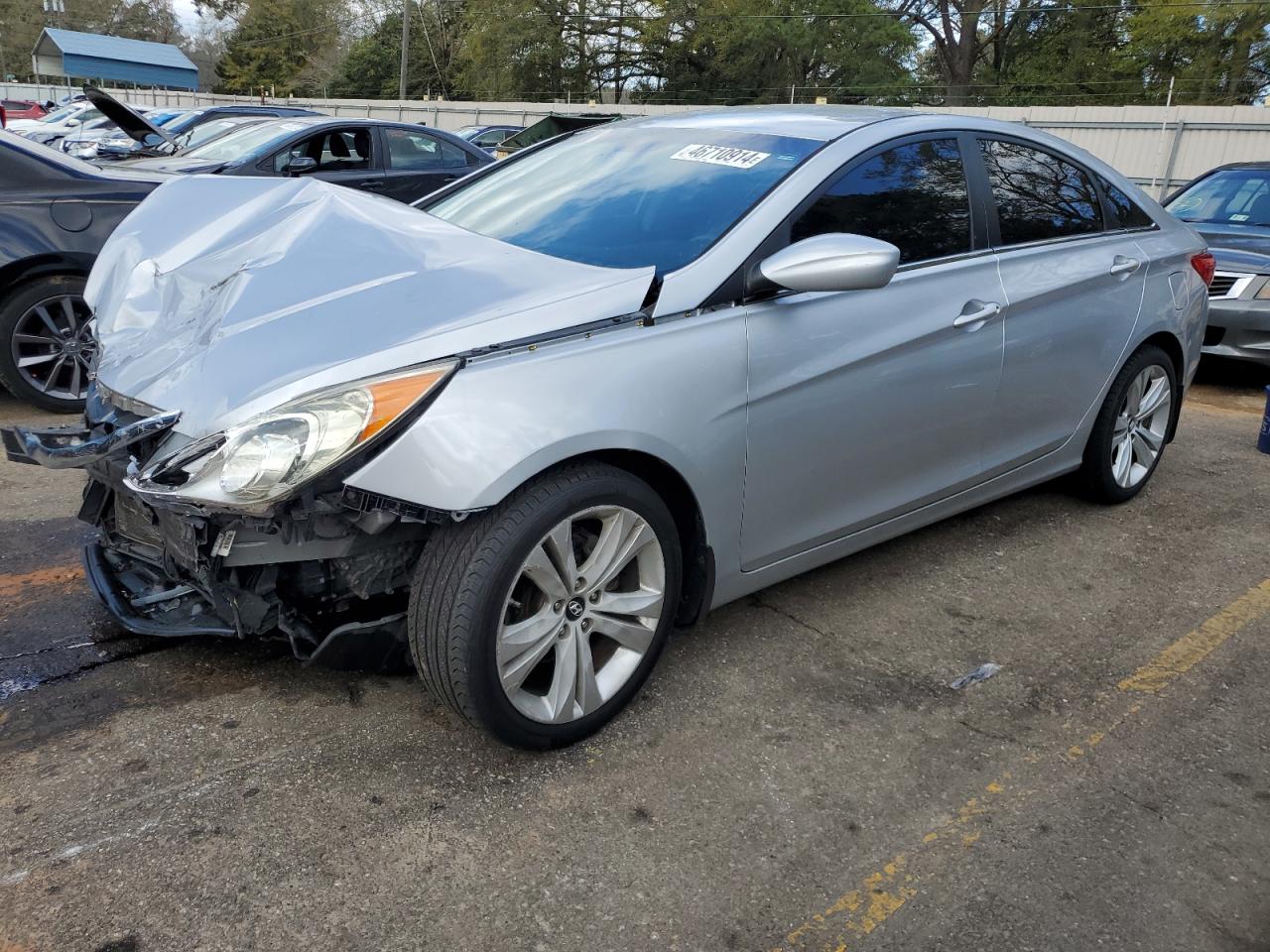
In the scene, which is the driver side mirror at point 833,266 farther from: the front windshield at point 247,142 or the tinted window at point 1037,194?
the front windshield at point 247,142

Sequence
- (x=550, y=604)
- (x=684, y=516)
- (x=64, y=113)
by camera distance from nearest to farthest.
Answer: (x=550, y=604) → (x=684, y=516) → (x=64, y=113)

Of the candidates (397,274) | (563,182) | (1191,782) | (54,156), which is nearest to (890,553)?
(1191,782)

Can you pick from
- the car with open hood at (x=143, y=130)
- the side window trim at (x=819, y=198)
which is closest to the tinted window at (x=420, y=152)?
the car with open hood at (x=143, y=130)

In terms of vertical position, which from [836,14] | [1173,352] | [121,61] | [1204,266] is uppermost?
[836,14]

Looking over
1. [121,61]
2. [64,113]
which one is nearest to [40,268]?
[64,113]

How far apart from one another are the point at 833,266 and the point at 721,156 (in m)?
0.76

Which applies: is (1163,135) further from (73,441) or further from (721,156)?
(73,441)

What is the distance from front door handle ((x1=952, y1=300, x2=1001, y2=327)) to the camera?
3.44 metres

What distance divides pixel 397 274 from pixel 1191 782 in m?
2.51

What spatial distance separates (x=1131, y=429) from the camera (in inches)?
182

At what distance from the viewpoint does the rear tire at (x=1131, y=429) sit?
439cm

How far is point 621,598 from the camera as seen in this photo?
269 cm

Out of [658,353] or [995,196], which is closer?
[658,353]

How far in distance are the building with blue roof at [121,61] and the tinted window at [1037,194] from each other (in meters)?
52.6
